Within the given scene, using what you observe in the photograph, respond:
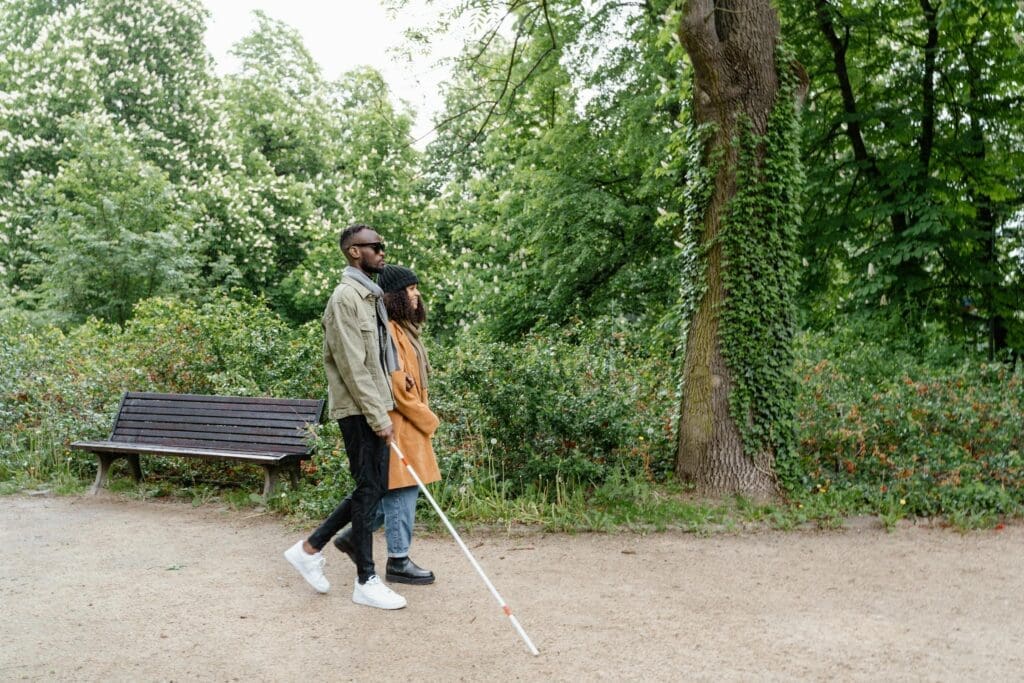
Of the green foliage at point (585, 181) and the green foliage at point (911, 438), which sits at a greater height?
→ the green foliage at point (585, 181)

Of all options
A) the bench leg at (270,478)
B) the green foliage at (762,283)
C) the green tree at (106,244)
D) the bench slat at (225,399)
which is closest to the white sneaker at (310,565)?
the bench leg at (270,478)

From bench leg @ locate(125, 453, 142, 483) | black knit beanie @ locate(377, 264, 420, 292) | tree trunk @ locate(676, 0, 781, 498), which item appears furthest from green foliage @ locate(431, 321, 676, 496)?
bench leg @ locate(125, 453, 142, 483)

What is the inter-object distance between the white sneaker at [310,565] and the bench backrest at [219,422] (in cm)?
233

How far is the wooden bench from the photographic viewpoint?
725cm

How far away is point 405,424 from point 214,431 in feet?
11.8

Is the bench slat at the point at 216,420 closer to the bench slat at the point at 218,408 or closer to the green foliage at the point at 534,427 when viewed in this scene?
the bench slat at the point at 218,408

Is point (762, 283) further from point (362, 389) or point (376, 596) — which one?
point (376, 596)

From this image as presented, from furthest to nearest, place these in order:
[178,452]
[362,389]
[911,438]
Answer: [911,438] < [178,452] < [362,389]

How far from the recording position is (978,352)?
10984 mm

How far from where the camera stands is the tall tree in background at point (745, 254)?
6922mm

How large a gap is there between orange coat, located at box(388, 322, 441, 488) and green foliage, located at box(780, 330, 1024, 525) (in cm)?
331

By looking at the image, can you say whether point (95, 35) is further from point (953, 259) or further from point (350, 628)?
point (350, 628)

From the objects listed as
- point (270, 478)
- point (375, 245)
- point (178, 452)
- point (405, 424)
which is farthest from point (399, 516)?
point (178, 452)

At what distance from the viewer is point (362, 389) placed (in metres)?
4.45
